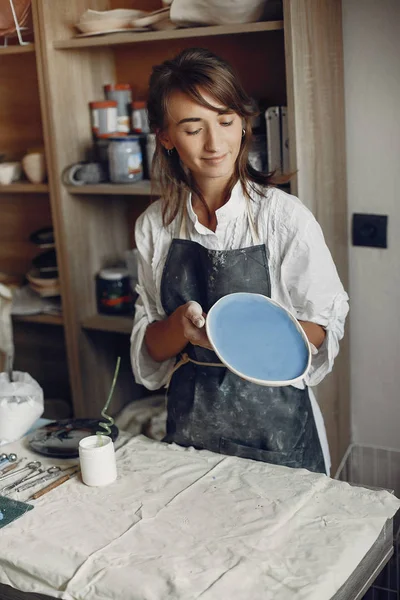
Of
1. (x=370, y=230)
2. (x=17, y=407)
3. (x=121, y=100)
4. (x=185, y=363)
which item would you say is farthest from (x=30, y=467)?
(x=121, y=100)

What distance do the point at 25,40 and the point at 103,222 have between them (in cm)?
74

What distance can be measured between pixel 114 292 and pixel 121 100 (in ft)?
2.07

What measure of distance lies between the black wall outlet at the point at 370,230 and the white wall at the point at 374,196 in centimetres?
2

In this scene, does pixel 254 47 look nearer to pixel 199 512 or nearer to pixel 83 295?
pixel 83 295

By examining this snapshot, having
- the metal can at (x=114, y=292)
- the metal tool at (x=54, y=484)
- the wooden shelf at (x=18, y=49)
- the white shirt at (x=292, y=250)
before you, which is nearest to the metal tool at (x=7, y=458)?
the metal tool at (x=54, y=484)

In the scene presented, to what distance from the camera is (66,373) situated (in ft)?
10.1

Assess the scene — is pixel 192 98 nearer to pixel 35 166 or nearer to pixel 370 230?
pixel 370 230

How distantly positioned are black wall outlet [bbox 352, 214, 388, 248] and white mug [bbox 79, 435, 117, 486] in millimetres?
1119

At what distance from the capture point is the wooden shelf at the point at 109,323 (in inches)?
99.0

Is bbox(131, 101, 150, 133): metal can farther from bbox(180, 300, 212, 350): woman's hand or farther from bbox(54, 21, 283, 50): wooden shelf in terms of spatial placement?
bbox(180, 300, 212, 350): woman's hand

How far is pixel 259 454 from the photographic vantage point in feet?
5.55

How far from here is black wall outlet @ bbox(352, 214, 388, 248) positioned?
227 centimetres

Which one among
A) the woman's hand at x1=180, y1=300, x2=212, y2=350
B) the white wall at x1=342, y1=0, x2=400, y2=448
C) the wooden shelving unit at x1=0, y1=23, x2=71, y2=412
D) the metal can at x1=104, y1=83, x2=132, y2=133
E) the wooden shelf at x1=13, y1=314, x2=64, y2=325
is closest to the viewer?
the woman's hand at x1=180, y1=300, x2=212, y2=350

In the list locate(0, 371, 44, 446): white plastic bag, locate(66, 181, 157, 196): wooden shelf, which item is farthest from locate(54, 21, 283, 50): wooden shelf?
locate(0, 371, 44, 446): white plastic bag
